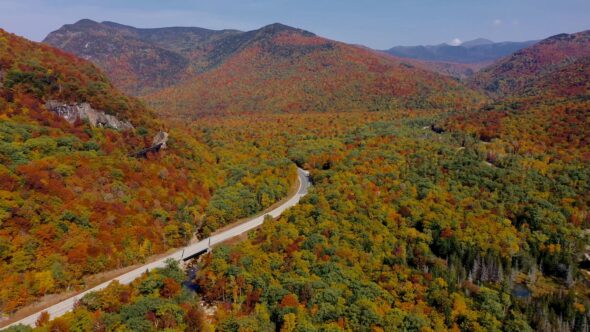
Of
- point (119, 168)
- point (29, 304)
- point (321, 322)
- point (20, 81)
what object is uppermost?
point (20, 81)

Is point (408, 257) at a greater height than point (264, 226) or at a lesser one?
lesser

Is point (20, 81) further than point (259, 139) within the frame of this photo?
No

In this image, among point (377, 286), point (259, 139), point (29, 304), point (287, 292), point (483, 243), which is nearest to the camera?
point (29, 304)

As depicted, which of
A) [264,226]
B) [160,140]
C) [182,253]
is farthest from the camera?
[160,140]

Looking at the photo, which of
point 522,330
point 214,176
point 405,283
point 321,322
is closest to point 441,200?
point 405,283

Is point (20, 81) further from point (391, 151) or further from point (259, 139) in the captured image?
point (391, 151)

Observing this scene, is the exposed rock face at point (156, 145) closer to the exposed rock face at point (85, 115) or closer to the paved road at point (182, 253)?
the exposed rock face at point (85, 115)

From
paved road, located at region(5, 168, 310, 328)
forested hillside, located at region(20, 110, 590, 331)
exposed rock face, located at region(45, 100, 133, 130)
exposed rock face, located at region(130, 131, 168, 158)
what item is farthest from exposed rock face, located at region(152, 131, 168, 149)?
forested hillside, located at region(20, 110, 590, 331)

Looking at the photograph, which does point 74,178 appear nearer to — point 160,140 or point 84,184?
point 84,184

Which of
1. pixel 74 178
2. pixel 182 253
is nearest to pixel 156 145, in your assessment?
pixel 74 178
